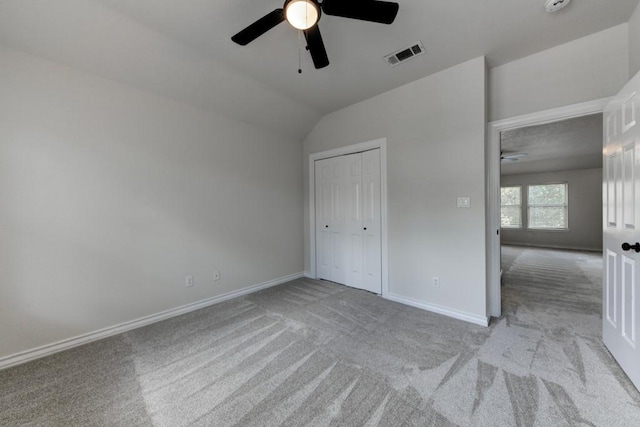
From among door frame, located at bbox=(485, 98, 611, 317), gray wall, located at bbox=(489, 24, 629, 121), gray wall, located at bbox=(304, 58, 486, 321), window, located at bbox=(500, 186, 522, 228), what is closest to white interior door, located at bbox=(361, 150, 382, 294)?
gray wall, located at bbox=(304, 58, 486, 321)

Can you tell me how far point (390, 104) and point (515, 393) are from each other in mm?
2995

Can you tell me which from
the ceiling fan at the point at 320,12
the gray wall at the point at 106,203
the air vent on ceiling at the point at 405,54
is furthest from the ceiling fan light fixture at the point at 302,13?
the gray wall at the point at 106,203

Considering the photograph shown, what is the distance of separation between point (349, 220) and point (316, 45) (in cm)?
240

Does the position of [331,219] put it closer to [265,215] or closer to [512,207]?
[265,215]

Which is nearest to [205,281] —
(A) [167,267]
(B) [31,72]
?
(A) [167,267]

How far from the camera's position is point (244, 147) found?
3453 millimetres

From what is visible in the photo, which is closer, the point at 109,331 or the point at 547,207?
the point at 109,331

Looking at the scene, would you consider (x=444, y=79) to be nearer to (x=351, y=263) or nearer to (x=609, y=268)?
(x=609, y=268)

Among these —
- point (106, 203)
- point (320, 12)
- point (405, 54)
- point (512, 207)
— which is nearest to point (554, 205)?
point (512, 207)

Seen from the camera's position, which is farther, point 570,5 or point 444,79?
point 444,79

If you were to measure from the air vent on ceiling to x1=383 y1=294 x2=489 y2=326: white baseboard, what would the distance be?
2.66 meters

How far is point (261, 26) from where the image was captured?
1593 mm

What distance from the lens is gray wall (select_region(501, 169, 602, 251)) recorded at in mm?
6551

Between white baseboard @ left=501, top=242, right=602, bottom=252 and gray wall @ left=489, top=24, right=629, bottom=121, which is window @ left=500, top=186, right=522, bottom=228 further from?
gray wall @ left=489, top=24, right=629, bottom=121
